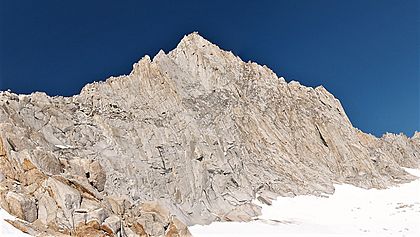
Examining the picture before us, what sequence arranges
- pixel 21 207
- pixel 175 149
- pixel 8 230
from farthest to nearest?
pixel 175 149
pixel 21 207
pixel 8 230

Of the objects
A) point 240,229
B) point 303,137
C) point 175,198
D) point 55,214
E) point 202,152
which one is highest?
point 303,137

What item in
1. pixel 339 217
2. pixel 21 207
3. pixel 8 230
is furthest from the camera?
pixel 339 217

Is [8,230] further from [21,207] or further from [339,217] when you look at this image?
[339,217]

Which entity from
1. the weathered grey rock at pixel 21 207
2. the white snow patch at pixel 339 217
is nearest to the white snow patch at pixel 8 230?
the weathered grey rock at pixel 21 207

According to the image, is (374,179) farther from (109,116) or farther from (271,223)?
(109,116)

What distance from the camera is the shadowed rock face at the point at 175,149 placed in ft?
79.9

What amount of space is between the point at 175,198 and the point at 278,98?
28.3m

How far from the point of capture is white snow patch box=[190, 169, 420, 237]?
32.2m

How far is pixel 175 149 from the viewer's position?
39.2 meters

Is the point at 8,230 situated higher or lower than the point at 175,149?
lower

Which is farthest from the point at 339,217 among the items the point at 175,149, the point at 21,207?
the point at 21,207

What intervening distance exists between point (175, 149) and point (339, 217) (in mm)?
15716

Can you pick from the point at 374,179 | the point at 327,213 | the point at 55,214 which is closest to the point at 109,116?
the point at 55,214

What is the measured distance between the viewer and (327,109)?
6581 centimetres
